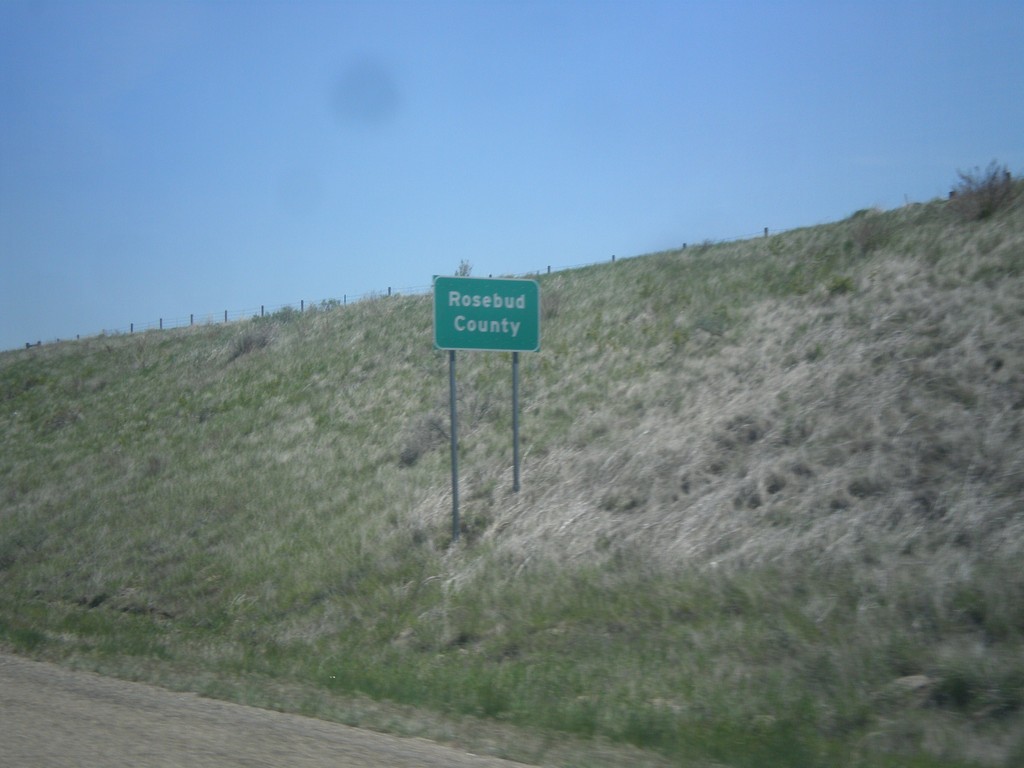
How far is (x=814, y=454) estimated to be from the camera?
13.5m

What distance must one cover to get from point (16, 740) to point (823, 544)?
28.7ft

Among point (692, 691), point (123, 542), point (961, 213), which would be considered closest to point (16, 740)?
point (692, 691)

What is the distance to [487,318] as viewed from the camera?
1647 cm

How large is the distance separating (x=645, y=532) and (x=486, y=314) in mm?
4826

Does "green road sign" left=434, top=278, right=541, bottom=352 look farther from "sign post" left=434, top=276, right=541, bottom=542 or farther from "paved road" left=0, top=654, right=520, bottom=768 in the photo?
"paved road" left=0, top=654, right=520, bottom=768

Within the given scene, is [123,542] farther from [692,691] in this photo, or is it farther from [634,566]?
[692,691]

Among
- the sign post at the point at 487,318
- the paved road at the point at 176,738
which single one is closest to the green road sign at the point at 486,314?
the sign post at the point at 487,318

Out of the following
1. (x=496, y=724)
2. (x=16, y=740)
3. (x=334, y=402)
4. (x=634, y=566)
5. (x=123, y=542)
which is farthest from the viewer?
(x=334, y=402)

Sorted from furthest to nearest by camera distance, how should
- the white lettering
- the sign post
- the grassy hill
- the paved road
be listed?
the white lettering, the sign post, the grassy hill, the paved road

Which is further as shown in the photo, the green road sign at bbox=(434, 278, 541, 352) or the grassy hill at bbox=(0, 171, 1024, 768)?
the green road sign at bbox=(434, 278, 541, 352)

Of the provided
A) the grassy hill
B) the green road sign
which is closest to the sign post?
the green road sign

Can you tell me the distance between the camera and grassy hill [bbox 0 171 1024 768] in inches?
330

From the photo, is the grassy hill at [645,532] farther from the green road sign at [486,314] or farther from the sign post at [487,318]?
the green road sign at [486,314]

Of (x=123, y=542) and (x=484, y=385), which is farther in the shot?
(x=484, y=385)
